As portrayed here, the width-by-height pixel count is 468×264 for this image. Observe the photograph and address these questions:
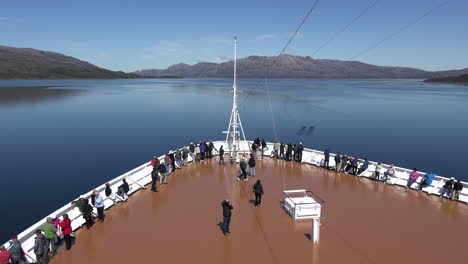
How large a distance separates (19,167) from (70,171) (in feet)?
15.8

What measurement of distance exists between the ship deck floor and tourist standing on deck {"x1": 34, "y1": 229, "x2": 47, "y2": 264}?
710 mm

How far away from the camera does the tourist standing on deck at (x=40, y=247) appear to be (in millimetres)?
7673

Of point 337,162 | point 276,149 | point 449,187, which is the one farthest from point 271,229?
point 276,149

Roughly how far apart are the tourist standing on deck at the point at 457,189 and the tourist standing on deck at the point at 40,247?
1530 cm

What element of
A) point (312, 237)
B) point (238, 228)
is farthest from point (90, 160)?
point (312, 237)

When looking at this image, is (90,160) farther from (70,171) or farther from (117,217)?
(117,217)

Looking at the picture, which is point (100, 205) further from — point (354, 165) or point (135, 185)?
point (354, 165)

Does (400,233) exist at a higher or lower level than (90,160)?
higher

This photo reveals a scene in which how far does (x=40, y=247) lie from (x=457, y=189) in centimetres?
1538

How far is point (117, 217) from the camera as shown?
36.3ft

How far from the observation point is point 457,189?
1216cm

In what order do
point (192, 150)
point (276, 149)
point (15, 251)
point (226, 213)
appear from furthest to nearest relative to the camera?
point (276, 149), point (192, 150), point (226, 213), point (15, 251)

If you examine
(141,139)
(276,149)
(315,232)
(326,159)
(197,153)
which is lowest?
(141,139)

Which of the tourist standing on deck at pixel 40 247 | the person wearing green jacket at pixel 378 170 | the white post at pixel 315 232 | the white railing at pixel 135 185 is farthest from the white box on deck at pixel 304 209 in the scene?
the tourist standing on deck at pixel 40 247
